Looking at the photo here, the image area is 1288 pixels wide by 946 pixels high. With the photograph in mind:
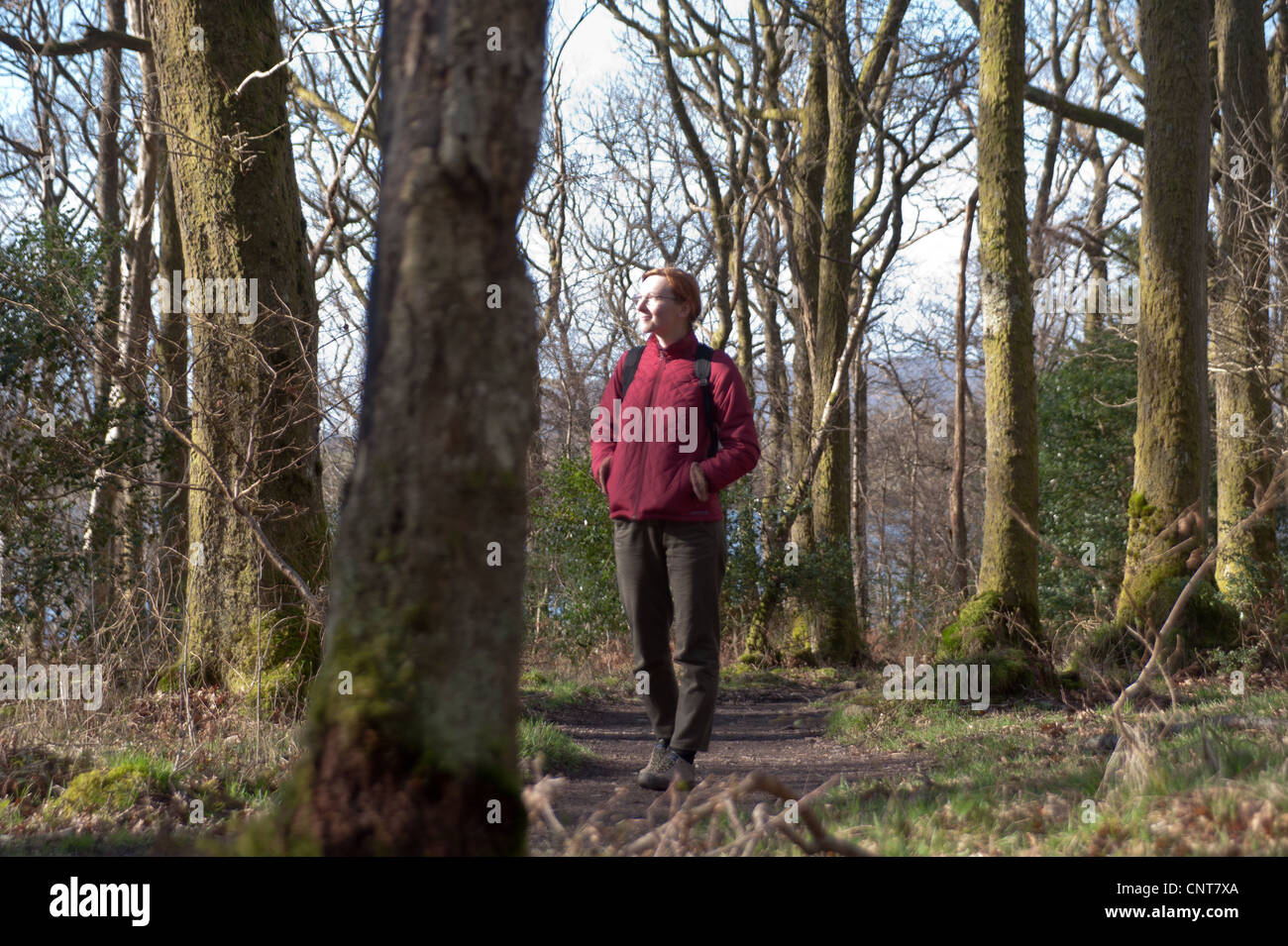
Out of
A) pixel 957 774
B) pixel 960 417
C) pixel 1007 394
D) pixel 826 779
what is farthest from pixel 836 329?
pixel 957 774

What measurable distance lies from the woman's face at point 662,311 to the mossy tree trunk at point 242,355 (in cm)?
263

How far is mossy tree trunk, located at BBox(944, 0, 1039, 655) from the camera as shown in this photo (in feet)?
27.6

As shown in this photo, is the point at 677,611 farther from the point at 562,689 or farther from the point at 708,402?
the point at 562,689

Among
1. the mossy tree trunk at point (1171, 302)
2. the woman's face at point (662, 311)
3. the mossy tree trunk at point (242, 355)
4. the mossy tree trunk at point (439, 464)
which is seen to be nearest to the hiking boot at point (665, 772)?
the woman's face at point (662, 311)

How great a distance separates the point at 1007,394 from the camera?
8461 millimetres

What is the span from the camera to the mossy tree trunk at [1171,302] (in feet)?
29.7

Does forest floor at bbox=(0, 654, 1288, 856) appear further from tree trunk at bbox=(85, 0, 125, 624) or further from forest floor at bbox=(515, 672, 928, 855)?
tree trunk at bbox=(85, 0, 125, 624)

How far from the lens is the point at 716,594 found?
16.0ft

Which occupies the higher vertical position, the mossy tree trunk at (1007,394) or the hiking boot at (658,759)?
the mossy tree trunk at (1007,394)

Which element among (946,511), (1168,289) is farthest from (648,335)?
(946,511)

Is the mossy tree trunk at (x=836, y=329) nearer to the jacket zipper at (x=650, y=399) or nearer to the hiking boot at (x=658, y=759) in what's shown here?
the jacket zipper at (x=650, y=399)

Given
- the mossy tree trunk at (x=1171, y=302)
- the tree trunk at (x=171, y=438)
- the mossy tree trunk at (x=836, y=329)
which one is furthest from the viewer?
the mossy tree trunk at (x=836, y=329)

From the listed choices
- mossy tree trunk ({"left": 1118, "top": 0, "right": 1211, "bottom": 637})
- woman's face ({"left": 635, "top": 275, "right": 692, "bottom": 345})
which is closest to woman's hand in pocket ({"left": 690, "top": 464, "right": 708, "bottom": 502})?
woman's face ({"left": 635, "top": 275, "right": 692, "bottom": 345})

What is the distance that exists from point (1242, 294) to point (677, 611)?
9495 mm
